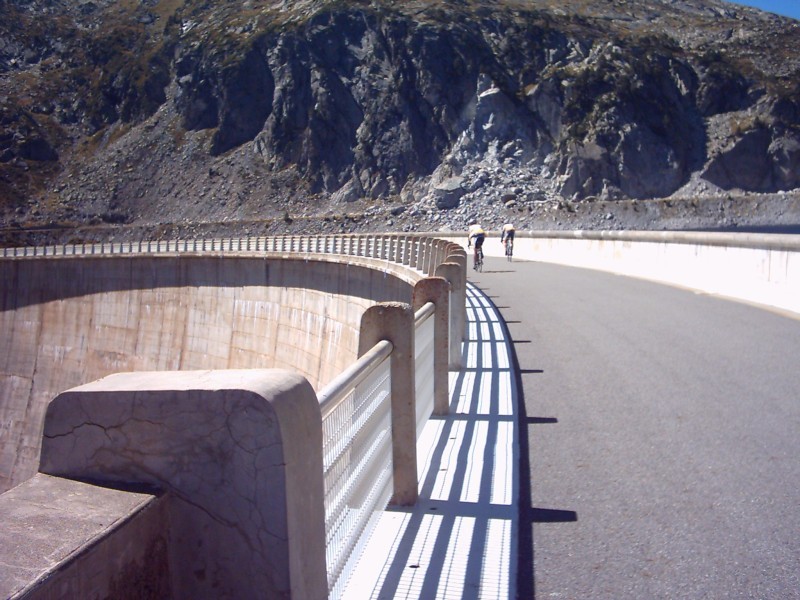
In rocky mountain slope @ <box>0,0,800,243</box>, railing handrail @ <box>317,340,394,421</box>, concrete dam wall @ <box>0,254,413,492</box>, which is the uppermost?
rocky mountain slope @ <box>0,0,800,243</box>

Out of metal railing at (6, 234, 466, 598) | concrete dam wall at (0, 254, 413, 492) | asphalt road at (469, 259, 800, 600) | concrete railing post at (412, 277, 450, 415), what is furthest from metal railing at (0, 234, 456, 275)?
metal railing at (6, 234, 466, 598)

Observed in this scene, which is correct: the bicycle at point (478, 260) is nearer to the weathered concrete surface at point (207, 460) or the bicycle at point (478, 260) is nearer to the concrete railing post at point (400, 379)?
the concrete railing post at point (400, 379)

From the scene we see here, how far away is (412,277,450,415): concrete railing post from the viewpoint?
25.4ft

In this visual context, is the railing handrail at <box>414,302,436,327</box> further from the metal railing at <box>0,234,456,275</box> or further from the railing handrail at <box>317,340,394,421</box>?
the metal railing at <box>0,234,456,275</box>

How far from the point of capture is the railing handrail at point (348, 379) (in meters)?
3.66

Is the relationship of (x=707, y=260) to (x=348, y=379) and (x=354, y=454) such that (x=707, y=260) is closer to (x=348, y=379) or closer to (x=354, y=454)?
(x=354, y=454)

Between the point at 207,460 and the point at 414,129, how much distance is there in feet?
298

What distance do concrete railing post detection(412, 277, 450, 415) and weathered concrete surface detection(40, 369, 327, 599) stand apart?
185 inches

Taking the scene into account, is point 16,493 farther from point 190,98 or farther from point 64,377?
point 190,98

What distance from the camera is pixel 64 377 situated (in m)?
37.7

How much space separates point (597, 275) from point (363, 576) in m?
22.4

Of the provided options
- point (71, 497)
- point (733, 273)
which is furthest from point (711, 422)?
point (733, 273)

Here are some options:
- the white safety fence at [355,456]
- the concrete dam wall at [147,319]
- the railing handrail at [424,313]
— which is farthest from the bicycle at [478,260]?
the white safety fence at [355,456]

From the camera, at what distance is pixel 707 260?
19938 mm
